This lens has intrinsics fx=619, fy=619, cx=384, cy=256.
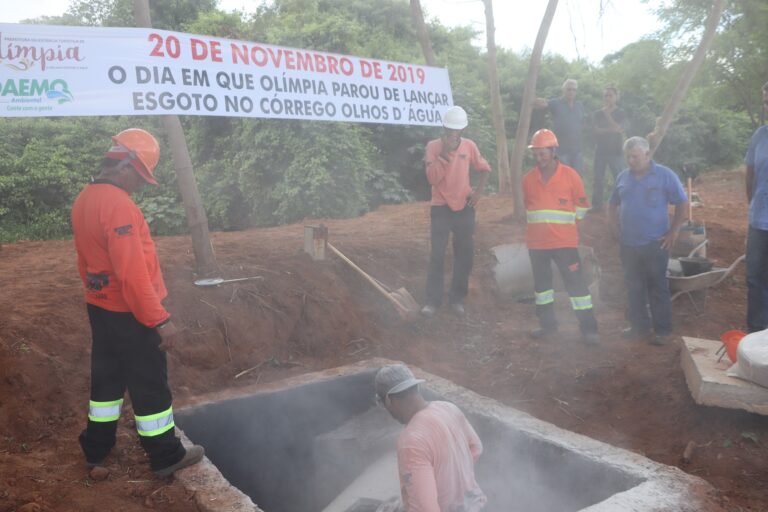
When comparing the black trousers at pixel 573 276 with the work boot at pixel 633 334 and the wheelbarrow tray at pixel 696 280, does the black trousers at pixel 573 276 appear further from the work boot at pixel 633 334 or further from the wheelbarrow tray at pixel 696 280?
the wheelbarrow tray at pixel 696 280

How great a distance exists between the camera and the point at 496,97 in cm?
969

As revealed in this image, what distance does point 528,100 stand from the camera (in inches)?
335

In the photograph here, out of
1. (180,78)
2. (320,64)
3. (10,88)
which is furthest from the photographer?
(320,64)

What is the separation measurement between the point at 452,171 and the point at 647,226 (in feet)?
6.42

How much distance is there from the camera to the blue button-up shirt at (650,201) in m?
5.68

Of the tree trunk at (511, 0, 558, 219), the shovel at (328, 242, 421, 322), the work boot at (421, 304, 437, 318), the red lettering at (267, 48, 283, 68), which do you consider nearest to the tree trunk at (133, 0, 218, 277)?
the red lettering at (267, 48, 283, 68)

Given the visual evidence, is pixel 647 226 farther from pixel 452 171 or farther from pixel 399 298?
pixel 399 298

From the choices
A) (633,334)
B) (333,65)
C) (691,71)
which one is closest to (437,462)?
(633,334)

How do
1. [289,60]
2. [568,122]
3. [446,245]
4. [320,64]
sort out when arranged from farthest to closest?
[568,122]
[446,245]
[320,64]
[289,60]

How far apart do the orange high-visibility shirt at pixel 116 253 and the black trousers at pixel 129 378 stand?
0.13 metres

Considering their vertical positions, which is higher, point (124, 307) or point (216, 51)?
point (216, 51)

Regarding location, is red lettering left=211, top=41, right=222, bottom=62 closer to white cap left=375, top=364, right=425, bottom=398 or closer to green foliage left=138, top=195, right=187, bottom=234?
white cap left=375, top=364, right=425, bottom=398

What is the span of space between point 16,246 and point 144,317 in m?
5.96

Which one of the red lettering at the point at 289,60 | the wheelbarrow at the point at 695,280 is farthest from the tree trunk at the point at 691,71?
the red lettering at the point at 289,60
